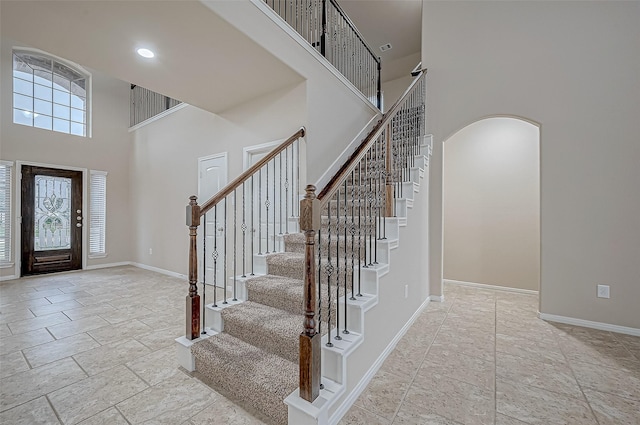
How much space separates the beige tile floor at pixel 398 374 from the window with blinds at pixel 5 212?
232cm

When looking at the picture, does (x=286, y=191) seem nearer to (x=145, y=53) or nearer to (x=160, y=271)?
(x=145, y=53)

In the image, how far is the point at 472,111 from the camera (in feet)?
12.2

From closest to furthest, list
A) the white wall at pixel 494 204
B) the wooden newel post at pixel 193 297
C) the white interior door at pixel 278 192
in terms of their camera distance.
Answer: the wooden newel post at pixel 193 297
the white interior door at pixel 278 192
the white wall at pixel 494 204

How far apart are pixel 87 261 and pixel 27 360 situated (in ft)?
15.1

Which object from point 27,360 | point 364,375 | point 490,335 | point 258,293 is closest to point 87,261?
point 27,360

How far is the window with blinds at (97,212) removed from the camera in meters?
6.19

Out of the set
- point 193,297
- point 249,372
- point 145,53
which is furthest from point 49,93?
point 249,372

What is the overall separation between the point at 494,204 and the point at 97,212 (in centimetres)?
801

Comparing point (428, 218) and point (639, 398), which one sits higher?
point (428, 218)

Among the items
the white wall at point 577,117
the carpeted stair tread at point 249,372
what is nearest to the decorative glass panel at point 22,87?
the carpeted stair tread at point 249,372

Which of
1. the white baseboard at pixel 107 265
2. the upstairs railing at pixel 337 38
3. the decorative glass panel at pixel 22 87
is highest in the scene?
the upstairs railing at pixel 337 38

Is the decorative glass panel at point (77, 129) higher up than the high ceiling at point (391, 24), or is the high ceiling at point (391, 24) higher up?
the high ceiling at point (391, 24)

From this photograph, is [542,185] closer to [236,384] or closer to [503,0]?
[503,0]

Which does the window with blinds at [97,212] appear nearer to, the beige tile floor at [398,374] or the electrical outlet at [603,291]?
the beige tile floor at [398,374]
